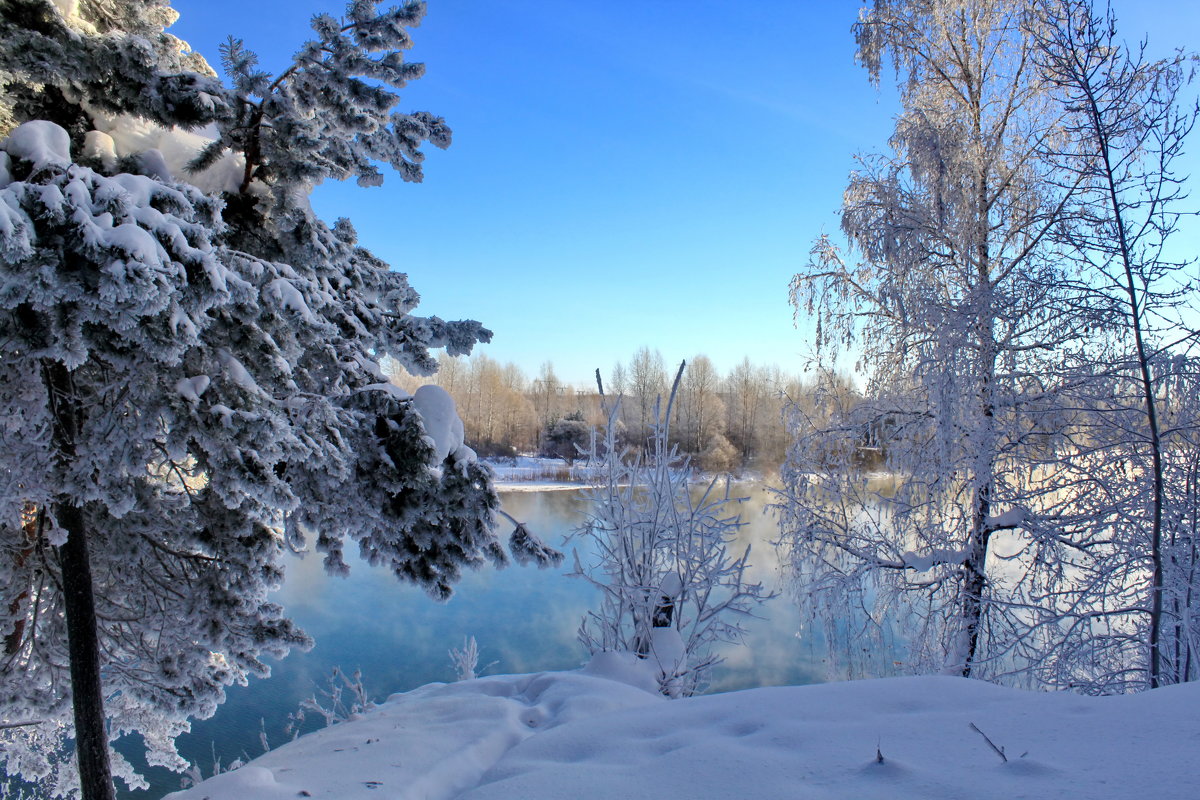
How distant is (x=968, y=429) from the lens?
5848 mm

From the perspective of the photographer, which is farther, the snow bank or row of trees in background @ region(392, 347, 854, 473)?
row of trees in background @ region(392, 347, 854, 473)

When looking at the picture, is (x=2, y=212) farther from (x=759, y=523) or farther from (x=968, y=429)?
(x=759, y=523)

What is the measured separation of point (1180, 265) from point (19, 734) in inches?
377

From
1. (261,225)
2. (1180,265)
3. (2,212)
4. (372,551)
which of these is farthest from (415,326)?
(1180,265)

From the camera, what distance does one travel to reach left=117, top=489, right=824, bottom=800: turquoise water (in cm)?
903

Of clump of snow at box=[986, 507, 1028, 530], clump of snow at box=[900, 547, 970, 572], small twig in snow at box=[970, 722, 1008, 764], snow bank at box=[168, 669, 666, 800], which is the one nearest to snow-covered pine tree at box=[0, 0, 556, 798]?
snow bank at box=[168, 669, 666, 800]

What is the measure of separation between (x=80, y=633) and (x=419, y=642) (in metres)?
8.82

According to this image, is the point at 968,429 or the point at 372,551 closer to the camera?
the point at 372,551

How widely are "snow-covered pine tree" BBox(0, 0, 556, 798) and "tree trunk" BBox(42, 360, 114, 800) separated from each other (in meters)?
0.01

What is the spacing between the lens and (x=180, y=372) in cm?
287

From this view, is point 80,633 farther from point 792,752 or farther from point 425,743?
point 792,752

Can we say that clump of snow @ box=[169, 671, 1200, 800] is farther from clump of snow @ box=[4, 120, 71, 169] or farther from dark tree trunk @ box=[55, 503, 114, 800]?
clump of snow @ box=[4, 120, 71, 169]

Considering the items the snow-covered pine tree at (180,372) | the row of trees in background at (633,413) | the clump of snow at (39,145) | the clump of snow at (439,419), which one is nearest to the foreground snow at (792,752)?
the snow-covered pine tree at (180,372)

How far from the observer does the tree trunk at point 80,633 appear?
3.29 meters
